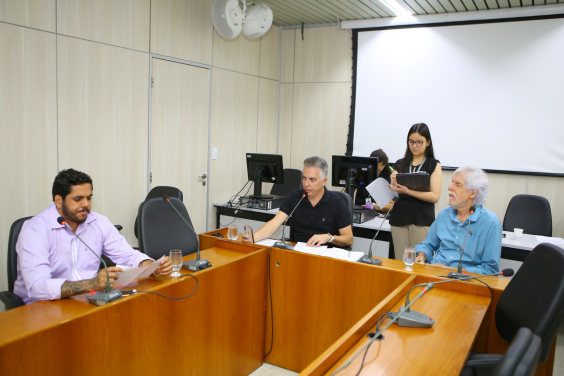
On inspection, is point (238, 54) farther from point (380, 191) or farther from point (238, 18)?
point (380, 191)

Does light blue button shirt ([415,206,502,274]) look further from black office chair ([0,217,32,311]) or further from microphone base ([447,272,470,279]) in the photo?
black office chair ([0,217,32,311])

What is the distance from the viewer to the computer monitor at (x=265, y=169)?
4.18 m

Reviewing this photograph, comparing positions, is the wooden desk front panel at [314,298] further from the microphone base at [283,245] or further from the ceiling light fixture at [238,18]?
the ceiling light fixture at [238,18]

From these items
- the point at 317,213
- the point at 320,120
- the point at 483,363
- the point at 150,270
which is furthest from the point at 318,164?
the point at 320,120

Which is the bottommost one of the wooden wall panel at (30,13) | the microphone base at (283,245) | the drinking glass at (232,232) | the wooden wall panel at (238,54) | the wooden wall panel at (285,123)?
the microphone base at (283,245)

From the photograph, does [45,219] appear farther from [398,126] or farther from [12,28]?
[398,126]

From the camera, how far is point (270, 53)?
5.46 meters

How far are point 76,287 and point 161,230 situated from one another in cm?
98

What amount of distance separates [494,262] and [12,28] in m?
3.41

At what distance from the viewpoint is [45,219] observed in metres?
1.92

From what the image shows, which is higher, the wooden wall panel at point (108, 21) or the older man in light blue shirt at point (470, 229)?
the wooden wall panel at point (108, 21)

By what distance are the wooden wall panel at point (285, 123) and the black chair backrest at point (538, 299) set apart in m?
4.15

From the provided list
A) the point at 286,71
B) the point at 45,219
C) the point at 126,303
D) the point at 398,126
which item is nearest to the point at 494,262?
the point at 126,303

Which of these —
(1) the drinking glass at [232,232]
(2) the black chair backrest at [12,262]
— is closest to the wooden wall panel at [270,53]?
(1) the drinking glass at [232,232]
